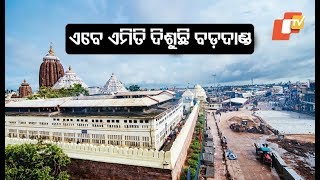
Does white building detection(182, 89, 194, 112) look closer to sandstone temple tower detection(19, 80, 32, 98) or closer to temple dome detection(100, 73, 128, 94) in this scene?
temple dome detection(100, 73, 128, 94)

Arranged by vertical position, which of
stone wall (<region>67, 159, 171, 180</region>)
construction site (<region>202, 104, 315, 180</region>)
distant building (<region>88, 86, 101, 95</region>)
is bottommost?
construction site (<region>202, 104, 315, 180</region>)

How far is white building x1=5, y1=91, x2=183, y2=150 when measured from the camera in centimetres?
1825

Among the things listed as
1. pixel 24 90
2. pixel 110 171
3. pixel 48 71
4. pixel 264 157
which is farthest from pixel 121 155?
pixel 24 90

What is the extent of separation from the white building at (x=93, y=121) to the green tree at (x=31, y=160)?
5.65 m

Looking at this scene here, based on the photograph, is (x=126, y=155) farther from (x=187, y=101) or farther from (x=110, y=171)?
(x=187, y=101)

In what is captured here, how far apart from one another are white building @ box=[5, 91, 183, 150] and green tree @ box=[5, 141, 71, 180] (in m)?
5.65

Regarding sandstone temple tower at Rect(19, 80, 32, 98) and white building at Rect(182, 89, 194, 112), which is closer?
sandstone temple tower at Rect(19, 80, 32, 98)

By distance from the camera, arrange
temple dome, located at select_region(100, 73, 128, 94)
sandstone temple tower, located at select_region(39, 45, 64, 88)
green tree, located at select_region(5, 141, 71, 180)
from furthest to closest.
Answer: sandstone temple tower, located at select_region(39, 45, 64, 88) < temple dome, located at select_region(100, 73, 128, 94) < green tree, located at select_region(5, 141, 71, 180)

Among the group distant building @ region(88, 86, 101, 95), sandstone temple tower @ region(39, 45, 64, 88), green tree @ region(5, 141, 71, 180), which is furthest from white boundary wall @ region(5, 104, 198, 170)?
distant building @ region(88, 86, 101, 95)

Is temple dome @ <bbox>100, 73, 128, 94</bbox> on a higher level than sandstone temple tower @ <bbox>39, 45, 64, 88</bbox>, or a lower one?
lower

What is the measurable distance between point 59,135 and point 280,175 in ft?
60.8

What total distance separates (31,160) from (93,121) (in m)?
7.43
